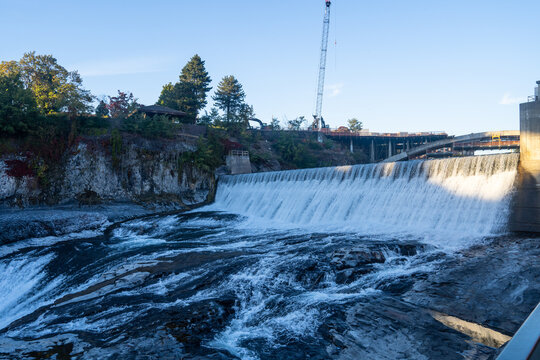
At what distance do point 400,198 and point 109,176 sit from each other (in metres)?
20.9

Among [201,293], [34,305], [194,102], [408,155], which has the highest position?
[194,102]

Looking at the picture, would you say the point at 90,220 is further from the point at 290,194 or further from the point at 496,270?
the point at 496,270

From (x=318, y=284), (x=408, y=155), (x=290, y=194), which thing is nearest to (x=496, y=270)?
(x=318, y=284)

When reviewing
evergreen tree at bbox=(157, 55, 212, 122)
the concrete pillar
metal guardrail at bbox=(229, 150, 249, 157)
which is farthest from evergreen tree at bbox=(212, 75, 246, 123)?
the concrete pillar

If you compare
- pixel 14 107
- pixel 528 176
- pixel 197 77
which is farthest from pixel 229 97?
pixel 528 176

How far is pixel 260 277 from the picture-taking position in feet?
25.3

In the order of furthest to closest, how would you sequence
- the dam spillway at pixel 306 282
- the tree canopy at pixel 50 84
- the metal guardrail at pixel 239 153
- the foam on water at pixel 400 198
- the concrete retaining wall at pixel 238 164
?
the metal guardrail at pixel 239 153 → the concrete retaining wall at pixel 238 164 → the tree canopy at pixel 50 84 → the foam on water at pixel 400 198 → the dam spillway at pixel 306 282

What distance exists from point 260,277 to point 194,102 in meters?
37.7

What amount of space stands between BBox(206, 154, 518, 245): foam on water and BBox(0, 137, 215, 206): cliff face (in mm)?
8591

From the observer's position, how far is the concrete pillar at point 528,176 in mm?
11312

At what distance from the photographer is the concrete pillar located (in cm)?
1131

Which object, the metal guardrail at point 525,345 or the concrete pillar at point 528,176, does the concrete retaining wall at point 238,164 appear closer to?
the concrete pillar at point 528,176

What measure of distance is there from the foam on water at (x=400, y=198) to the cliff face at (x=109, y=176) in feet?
28.2

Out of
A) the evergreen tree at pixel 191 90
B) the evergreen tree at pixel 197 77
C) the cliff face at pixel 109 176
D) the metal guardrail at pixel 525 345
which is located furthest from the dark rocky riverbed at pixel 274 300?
the evergreen tree at pixel 197 77
